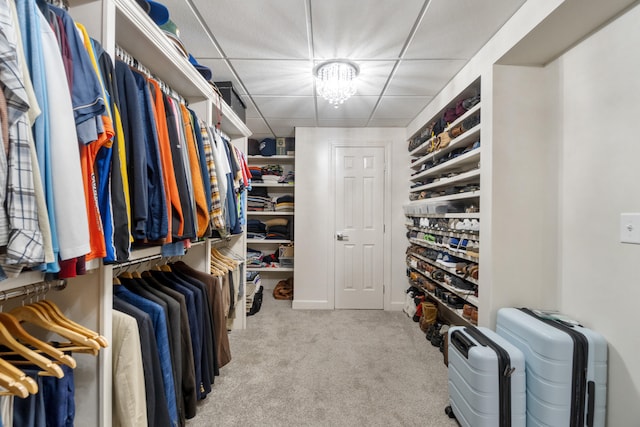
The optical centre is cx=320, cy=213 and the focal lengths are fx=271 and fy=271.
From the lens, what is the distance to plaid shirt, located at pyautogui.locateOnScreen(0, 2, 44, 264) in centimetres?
52

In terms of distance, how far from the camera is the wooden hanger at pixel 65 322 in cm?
81

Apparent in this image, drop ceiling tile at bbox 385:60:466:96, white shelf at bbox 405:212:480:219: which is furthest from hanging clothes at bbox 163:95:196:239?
white shelf at bbox 405:212:480:219

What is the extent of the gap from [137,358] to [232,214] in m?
0.89

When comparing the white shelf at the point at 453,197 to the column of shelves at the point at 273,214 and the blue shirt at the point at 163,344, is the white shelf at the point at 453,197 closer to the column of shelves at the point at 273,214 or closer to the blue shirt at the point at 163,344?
the column of shelves at the point at 273,214

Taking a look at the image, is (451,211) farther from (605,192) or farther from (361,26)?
(361,26)

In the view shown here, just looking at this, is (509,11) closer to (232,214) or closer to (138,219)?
(232,214)

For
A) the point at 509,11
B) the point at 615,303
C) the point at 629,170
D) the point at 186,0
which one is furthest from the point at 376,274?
the point at 186,0

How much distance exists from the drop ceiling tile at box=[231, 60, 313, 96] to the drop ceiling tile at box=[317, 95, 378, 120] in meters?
0.30

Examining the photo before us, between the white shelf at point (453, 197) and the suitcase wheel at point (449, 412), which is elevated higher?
the white shelf at point (453, 197)

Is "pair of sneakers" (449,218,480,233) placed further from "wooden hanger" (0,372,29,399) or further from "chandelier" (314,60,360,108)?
"wooden hanger" (0,372,29,399)

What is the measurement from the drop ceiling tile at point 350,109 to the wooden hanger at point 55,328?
2.32 m

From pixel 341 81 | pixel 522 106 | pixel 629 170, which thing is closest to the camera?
pixel 629 170

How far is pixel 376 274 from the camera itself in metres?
3.27

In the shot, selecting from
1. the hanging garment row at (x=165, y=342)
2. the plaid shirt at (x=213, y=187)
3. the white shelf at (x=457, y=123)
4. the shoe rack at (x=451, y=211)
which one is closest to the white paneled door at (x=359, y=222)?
the shoe rack at (x=451, y=211)
